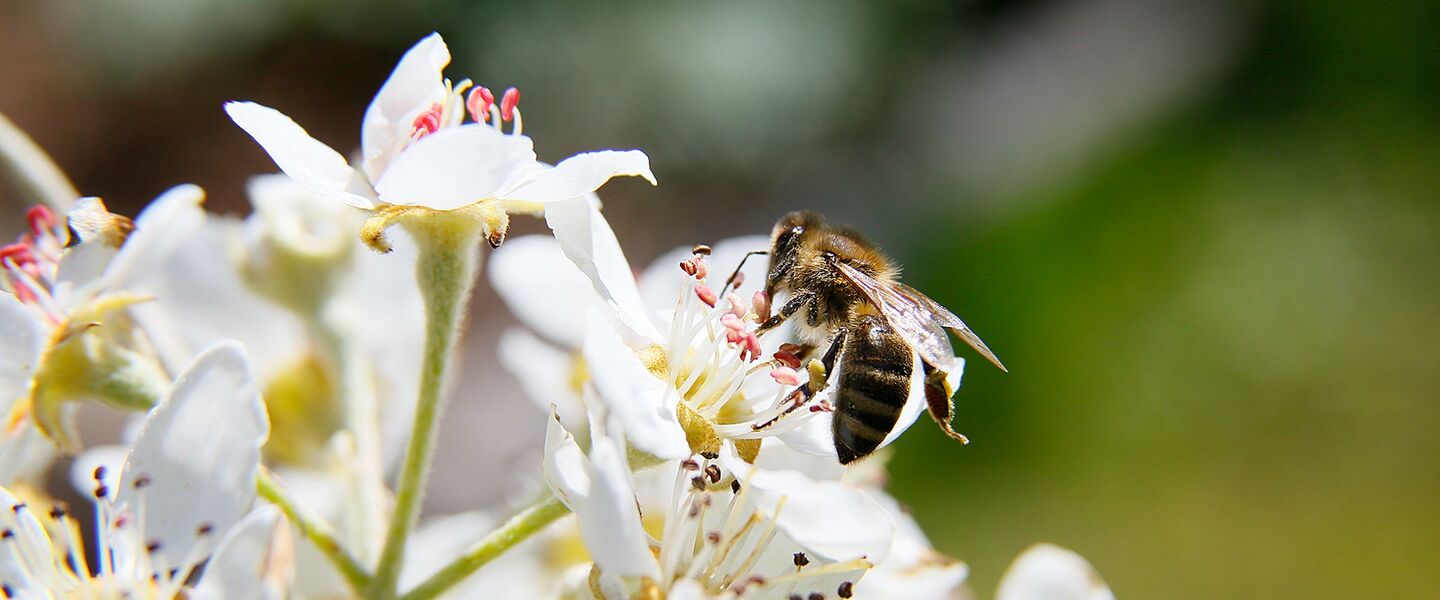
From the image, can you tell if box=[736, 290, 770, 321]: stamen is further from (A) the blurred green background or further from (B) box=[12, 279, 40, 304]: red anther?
(A) the blurred green background

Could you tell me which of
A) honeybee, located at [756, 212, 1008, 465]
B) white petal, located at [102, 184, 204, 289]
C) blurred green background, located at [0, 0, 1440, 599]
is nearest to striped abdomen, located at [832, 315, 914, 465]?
honeybee, located at [756, 212, 1008, 465]

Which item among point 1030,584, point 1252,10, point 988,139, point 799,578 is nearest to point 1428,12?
point 1252,10

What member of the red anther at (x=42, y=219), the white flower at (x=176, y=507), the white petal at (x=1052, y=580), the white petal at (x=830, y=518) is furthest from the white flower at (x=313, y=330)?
the white petal at (x=1052, y=580)

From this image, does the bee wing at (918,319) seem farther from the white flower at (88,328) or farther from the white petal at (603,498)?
the white flower at (88,328)

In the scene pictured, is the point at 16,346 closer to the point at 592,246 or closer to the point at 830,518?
the point at 592,246

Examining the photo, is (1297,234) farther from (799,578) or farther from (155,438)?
(155,438)

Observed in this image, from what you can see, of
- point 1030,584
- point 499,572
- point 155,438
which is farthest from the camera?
point 499,572
